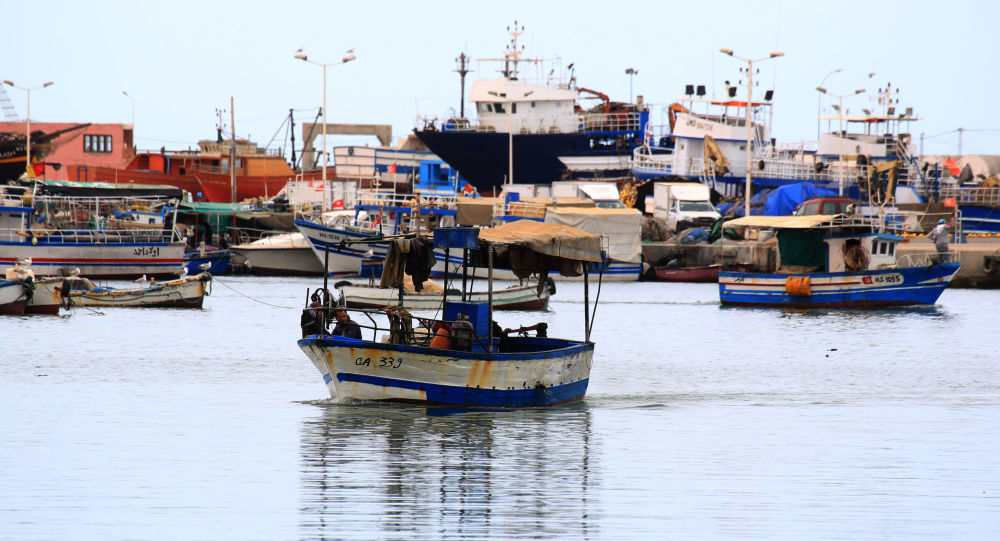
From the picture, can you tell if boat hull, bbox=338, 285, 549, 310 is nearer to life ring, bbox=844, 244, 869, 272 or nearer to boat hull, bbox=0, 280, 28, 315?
boat hull, bbox=0, 280, 28, 315

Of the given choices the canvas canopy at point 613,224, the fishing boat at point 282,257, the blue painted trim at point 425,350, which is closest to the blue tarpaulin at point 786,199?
the canvas canopy at point 613,224

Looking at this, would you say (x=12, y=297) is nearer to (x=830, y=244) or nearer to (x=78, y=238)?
(x=78, y=238)

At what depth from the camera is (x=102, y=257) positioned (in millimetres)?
45719

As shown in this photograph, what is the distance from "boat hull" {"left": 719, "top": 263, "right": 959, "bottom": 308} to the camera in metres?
37.8

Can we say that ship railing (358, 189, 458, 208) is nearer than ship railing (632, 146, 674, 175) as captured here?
Yes

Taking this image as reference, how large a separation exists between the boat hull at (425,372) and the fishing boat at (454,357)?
0.6 inches

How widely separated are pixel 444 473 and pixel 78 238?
36.3 meters

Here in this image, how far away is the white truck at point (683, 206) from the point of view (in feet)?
198

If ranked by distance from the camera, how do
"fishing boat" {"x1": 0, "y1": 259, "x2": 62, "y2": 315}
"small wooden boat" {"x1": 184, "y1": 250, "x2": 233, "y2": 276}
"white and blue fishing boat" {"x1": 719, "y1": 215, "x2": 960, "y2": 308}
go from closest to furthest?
1. "fishing boat" {"x1": 0, "y1": 259, "x2": 62, "y2": 315}
2. "white and blue fishing boat" {"x1": 719, "y1": 215, "x2": 960, "y2": 308}
3. "small wooden boat" {"x1": 184, "y1": 250, "x2": 233, "y2": 276}

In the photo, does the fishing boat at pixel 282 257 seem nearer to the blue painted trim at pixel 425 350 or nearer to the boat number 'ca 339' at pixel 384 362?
the blue painted trim at pixel 425 350

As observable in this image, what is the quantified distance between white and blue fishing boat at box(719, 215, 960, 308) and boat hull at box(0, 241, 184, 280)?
23.7 m

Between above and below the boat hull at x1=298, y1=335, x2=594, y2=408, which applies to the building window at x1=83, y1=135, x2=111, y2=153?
above

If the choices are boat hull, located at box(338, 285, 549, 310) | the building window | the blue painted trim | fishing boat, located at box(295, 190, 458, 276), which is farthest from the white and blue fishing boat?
the building window

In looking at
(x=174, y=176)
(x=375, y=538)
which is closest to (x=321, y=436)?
(x=375, y=538)
